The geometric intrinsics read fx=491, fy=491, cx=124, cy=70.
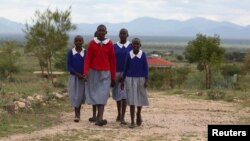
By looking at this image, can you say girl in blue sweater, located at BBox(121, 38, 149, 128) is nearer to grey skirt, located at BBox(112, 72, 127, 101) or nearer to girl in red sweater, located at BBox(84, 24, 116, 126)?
grey skirt, located at BBox(112, 72, 127, 101)

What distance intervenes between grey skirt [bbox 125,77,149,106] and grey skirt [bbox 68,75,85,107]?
99 centimetres

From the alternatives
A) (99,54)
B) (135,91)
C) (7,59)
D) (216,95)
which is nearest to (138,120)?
(135,91)

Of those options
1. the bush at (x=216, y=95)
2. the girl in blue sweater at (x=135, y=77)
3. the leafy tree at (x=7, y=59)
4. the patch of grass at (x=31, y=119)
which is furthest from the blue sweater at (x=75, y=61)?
the leafy tree at (x=7, y=59)

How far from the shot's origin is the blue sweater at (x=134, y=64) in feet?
30.0

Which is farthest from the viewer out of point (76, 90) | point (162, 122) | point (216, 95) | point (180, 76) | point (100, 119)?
point (180, 76)

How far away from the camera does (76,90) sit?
969 centimetres

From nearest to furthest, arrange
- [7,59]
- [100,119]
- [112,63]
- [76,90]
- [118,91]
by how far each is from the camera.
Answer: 1. [100,119]
2. [112,63]
3. [118,91]
4. [76,90]
5. [7,59]

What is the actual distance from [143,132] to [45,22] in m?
23.6

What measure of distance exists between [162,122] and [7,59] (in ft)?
125

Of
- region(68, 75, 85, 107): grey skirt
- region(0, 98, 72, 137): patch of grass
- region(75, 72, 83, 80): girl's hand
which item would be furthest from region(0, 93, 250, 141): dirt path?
region(75, 72, 83, 80): girl's hand

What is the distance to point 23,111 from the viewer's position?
10.2 m

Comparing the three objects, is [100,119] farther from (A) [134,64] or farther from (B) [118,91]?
(A) [134,64]

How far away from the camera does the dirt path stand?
26.8ft

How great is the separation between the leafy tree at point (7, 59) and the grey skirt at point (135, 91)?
123 ft
